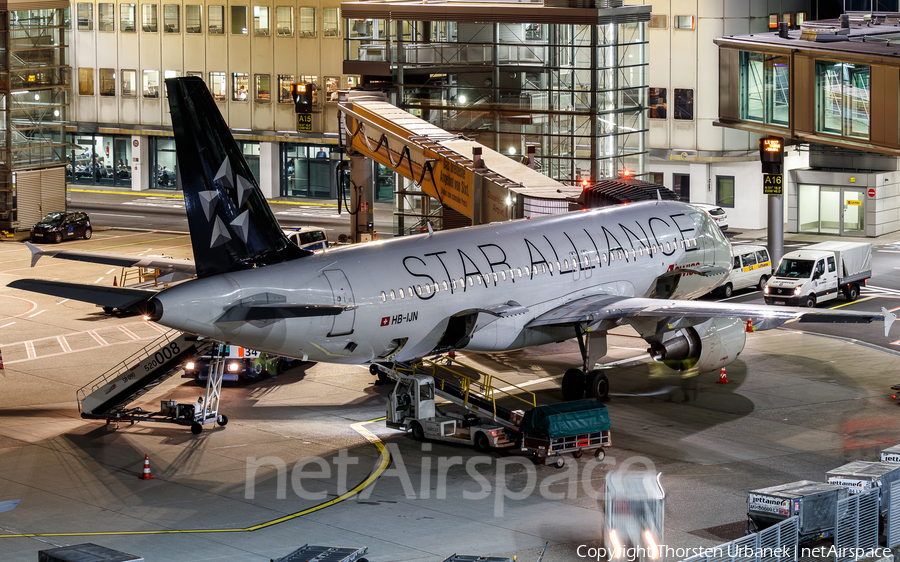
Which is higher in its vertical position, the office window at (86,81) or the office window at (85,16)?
the office window at (85,16)

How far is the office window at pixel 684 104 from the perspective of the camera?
292 ft

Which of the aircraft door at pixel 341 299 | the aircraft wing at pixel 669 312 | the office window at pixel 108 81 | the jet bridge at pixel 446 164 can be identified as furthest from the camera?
the office window at pixel 108 81

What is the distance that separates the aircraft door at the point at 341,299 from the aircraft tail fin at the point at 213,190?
1831mm

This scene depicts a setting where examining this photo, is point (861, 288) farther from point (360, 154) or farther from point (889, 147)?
point (360, 154)

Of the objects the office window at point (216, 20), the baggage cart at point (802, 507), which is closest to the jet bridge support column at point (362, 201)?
the office window at point (216, 20)

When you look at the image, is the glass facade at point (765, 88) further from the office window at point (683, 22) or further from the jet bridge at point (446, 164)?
the office window at point (683, 22)

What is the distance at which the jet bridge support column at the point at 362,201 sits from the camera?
76.1m

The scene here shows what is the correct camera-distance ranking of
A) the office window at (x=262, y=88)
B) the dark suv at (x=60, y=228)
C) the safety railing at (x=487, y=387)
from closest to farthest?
the safety railing at (x=487, y=387) < the dark suv at (x=60, y=228) < the office window at (x=262, y=88)

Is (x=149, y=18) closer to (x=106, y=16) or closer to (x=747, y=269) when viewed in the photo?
(x=106, y=16)

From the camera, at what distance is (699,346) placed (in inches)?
1778

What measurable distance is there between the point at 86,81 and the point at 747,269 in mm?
72656

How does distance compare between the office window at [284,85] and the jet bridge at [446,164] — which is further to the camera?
the office window at [284,85]

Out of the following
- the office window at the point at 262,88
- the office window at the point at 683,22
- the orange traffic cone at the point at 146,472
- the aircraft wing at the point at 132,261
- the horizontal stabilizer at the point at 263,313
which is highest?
the office window at the point at 683,22

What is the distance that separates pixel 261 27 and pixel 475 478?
257ft
